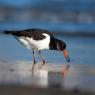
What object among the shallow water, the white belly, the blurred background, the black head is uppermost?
the white belly

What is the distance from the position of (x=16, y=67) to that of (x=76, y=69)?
1312 millimetres

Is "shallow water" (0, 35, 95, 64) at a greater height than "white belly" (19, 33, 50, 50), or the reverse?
"white belly" (19, 33, 50, 50)

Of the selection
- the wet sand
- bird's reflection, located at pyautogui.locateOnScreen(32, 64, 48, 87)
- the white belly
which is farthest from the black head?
bird's reflection, located at pyautogui.locateOnScreen(32, 64, 48, 87)

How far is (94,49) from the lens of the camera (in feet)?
50.1

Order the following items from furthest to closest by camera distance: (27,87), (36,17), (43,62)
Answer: (36,17), (43,62), (27,87)

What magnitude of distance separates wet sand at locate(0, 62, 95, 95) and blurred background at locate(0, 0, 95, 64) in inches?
43.5

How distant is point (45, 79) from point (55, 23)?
1325 centimetres

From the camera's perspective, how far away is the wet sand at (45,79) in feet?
30.3

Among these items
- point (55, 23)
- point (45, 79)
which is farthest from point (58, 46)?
point (55, 23)

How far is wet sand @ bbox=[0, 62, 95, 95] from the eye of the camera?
923 cm

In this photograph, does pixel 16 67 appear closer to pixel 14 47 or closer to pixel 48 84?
pixel 48 84

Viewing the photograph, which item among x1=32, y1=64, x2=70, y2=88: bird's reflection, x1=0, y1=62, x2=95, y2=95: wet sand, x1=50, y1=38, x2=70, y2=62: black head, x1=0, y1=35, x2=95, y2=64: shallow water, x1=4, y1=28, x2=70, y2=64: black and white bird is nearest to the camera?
x1=0, y1=62, x2=95, y2=95: wet sand

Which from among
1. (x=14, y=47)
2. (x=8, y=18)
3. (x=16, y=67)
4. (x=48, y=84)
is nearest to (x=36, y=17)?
(x=8, y=18)

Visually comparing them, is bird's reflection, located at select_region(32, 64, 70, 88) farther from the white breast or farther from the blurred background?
the blurred background
